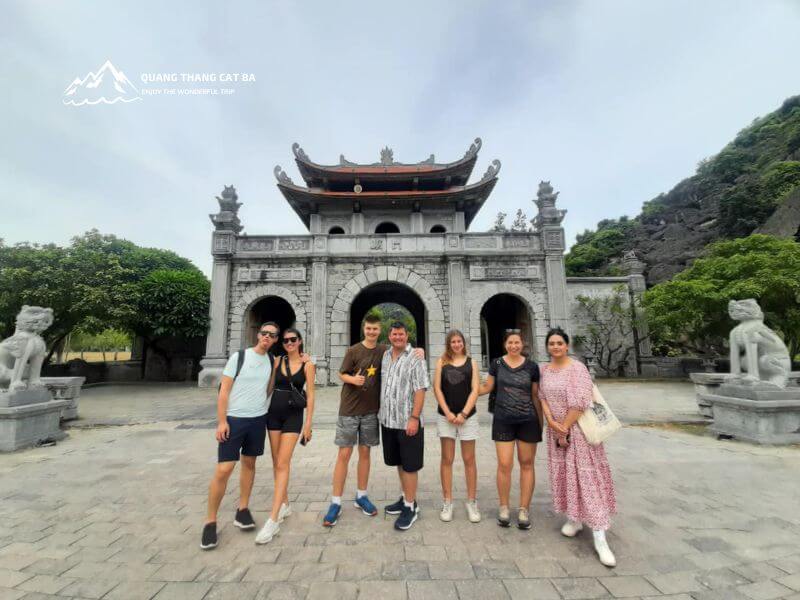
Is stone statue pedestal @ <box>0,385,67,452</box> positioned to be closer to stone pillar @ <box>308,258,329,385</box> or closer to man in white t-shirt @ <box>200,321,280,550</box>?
man in white t-shirt @ <box>200,321,280,550</box>

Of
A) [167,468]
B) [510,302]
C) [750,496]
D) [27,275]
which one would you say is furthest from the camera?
[510,302]

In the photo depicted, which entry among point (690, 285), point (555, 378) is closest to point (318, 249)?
point (555, 378)

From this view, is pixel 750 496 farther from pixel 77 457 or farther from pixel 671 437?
pixel 77 457

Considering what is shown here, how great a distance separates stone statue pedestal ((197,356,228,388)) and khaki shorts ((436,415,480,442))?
37.4ft

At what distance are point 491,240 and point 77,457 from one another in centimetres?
1225

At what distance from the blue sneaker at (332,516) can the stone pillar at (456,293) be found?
9591mm

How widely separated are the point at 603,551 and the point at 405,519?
1.45 metres

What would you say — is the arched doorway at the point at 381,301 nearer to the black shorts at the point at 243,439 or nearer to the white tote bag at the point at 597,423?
the black shorts at the point at 243,439

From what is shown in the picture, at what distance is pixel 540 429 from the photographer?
9.34 feet

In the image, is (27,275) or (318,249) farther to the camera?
(318,249)

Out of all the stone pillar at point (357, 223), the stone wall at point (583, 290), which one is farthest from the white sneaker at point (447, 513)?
the stone wall at point (583, 290)

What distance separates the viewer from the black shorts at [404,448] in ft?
9.64

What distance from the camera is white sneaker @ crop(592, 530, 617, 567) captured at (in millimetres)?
2303

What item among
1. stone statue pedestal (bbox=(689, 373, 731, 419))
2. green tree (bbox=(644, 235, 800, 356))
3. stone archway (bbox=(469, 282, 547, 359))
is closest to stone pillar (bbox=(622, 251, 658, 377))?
green tree (bbox=(644, 235, 800, 356))
